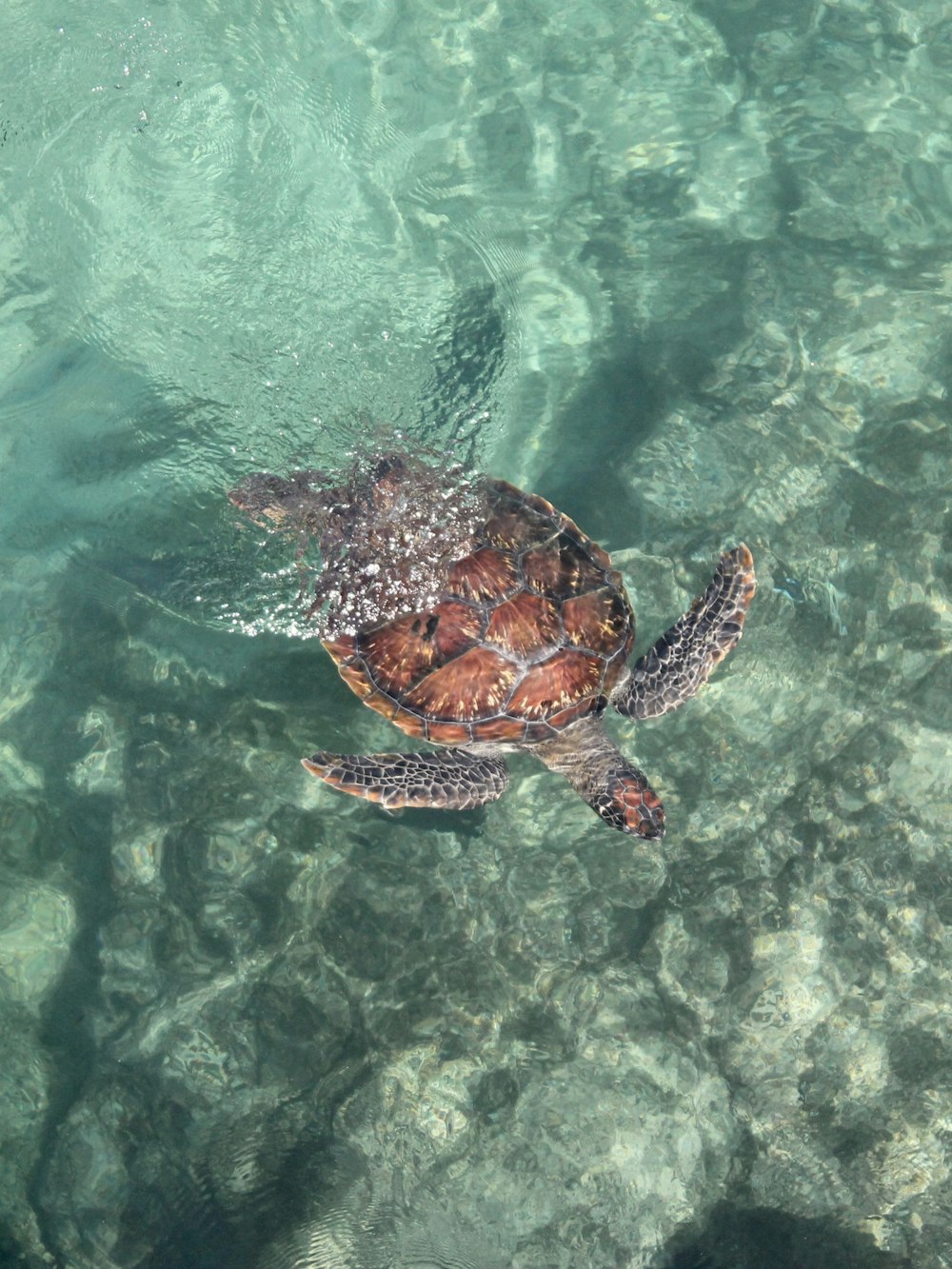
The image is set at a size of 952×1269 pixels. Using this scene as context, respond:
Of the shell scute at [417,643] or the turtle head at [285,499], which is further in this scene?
the turtle head at [285,499]

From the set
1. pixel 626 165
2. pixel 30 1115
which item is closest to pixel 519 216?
pixel 626 165

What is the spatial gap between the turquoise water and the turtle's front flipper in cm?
47

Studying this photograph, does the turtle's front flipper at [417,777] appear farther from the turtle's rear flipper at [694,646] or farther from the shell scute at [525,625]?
the turtle's rear flipper at [694,646]

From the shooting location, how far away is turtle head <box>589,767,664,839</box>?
4938 millimetres

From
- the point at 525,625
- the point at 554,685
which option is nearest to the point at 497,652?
the point at 525,625

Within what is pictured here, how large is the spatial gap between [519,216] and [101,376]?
3.83 metres

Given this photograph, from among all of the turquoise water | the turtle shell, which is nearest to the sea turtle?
the turtle shell

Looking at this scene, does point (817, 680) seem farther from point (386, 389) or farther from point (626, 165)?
point (626, 165)

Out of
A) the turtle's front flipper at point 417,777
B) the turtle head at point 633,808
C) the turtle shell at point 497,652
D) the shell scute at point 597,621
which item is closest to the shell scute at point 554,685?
the turtle shell at point 497,652

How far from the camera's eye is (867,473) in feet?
22.0

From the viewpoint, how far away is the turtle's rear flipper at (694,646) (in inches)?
220

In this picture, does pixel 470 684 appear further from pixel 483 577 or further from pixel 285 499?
pixel 285 499

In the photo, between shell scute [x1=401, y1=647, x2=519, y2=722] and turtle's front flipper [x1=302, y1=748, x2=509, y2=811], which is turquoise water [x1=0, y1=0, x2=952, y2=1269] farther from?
shell scute [x1=401, y1=647, x2=519, y2=722]

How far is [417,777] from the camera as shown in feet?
17.6
